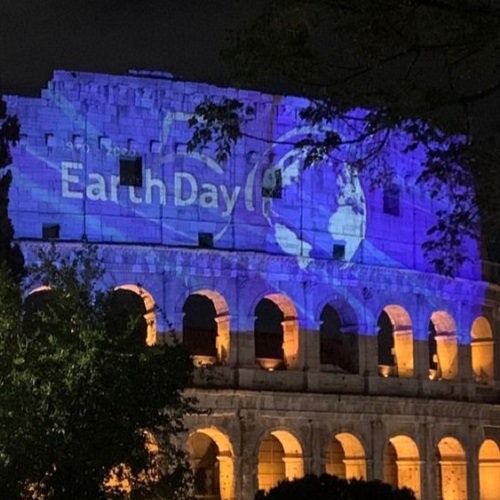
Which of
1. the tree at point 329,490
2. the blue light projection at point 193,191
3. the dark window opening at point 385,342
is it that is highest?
the blue light projection at point 193,191

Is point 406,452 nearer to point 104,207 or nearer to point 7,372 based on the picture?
point 104,207

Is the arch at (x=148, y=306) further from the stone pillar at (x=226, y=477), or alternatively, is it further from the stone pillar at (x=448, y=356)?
the stone pillar at (x=448, y=356)

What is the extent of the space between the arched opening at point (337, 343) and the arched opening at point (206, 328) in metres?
3.48

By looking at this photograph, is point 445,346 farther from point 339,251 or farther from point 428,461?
point 339,251

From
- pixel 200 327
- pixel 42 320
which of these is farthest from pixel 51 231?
pixel 42 320

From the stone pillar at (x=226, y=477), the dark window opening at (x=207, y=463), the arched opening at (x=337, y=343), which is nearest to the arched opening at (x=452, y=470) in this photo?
the arched opening at (x=337, y=343)

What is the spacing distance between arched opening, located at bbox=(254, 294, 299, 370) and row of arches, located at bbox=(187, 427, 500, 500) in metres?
2.10

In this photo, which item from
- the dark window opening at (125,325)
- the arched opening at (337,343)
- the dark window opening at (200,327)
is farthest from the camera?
the dark window opening at (200,327)

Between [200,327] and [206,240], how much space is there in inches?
195

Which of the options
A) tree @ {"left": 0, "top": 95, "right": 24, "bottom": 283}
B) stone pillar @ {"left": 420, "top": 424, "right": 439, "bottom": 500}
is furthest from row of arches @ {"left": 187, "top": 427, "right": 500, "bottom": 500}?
tree @ {"left": 0, "top": 95, "right": 24, "bottom": 283}

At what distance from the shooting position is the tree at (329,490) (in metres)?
21.2

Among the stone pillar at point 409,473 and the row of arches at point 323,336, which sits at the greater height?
the row of arches at point 323,336

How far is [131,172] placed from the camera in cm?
3709

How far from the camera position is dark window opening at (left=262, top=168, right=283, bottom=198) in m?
38.4
